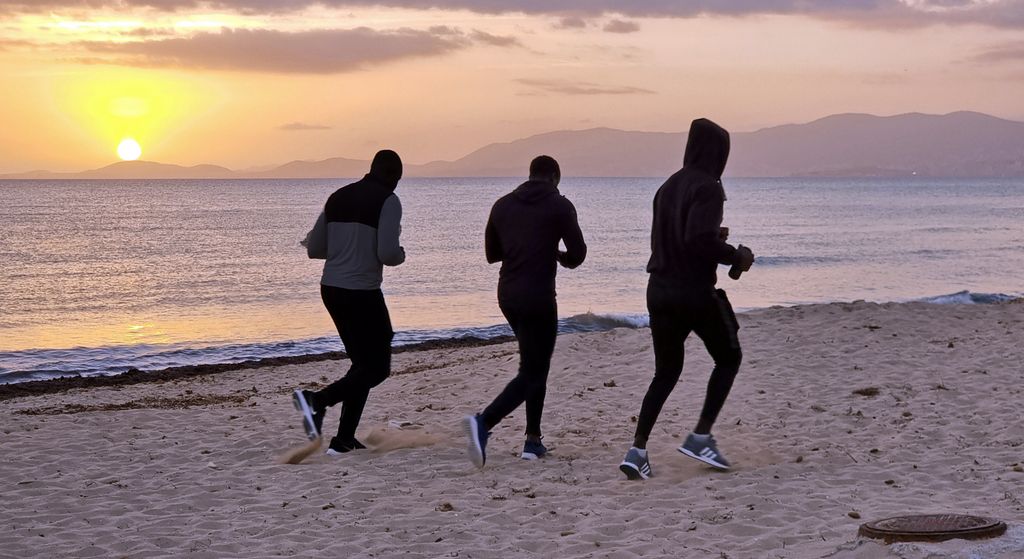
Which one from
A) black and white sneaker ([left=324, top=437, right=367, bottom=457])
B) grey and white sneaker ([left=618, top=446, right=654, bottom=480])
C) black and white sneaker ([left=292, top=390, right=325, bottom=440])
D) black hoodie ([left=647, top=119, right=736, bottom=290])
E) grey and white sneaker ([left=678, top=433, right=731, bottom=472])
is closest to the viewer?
black hoodie ([left=647, top=119, right=736, bottom=290])

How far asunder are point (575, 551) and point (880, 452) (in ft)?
9.66

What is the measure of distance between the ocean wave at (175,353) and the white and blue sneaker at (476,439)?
10915 millimetres

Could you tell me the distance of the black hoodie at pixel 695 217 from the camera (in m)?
6.19

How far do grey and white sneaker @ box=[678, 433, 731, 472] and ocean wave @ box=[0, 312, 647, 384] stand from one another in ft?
35.7

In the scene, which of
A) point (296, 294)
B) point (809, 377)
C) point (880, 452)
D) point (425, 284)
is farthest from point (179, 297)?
point (880, 452)

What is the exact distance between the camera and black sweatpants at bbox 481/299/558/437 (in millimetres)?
7000

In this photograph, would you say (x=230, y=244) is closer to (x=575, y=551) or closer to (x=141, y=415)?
(x=141, y=415)

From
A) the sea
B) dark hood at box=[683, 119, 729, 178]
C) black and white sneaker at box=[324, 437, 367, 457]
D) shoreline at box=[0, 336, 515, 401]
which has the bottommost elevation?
the sea

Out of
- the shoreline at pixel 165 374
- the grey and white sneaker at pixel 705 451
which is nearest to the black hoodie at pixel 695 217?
the grey and white sneaker at pixel 705 451

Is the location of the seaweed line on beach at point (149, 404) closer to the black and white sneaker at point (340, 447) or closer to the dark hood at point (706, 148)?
the black and white sneaker at point (340, 447)

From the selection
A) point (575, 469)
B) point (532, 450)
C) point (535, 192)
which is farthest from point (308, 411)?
point (535, 192)

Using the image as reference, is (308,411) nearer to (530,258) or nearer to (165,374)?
(530,258)

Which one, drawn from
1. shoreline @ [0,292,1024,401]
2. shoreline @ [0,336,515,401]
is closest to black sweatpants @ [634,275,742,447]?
shoreline @ [0,292,1024,401]

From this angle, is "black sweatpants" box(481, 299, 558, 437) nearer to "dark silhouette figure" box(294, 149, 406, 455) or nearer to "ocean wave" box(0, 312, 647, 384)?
"dark silhouette figure" box(294, 149, 406, 455)
